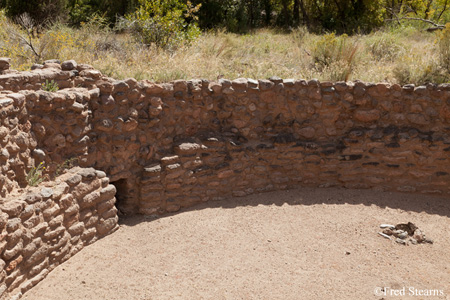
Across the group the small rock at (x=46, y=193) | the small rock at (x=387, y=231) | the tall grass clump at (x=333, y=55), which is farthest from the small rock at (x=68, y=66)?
the small rock at (x=387, y=231)

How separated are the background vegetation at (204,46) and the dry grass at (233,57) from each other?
0.02 metres

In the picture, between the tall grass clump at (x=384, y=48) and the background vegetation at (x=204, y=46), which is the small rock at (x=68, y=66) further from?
the tall grass clump at (x=384, y=48)

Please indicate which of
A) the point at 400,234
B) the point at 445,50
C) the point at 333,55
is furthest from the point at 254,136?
the point at 445,50

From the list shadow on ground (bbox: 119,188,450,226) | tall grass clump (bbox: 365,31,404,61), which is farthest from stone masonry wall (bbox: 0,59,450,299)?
tall grass clump (bbox: 365,31,404,61)

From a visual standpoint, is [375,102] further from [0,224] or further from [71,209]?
[0,224]

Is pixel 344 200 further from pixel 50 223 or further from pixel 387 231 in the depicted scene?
pixel 50 223

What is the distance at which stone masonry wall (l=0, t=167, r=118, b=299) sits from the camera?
13.2 ft

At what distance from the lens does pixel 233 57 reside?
8547 mm

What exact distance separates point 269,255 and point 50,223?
233 centimetres

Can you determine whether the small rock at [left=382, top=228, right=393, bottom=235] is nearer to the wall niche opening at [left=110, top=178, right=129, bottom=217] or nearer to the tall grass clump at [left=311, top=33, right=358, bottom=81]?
the tall grass clump at [left=311, top=33, right=358, bottom=81]

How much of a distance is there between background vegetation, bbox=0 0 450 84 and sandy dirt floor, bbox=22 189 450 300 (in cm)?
200

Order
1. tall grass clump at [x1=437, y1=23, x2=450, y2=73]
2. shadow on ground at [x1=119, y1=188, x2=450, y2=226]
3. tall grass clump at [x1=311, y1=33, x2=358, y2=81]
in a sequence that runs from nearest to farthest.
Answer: shadow on ground at [x1=119, y1=188, x2=450, y2=226] < tall grass clump at [x1=437, y1=23, x2=450, y2=73] < tall grass clump at [x1=311, y1=33, x2=358, y2=81]

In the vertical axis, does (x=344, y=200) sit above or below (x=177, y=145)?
below

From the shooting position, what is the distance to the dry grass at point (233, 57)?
21.8 feet
